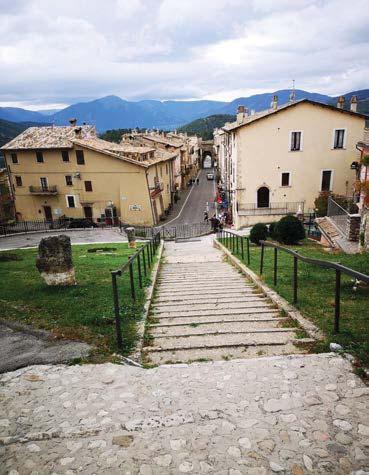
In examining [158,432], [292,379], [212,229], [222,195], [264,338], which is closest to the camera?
[158,432]

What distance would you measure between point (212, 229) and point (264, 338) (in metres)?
27.2

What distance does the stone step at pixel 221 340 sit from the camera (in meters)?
4.93

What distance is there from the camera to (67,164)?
36375 mm

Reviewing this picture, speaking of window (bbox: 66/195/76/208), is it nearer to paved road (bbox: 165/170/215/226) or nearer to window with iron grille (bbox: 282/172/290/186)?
paved road (bbox: 165/170/215/226)

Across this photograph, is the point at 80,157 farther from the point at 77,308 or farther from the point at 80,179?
the point at 77,308

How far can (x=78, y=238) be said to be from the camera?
27.4 meters

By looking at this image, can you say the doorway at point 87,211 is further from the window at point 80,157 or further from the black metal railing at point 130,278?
the black metal railing at point 130,278

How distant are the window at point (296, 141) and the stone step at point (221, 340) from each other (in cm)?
2721

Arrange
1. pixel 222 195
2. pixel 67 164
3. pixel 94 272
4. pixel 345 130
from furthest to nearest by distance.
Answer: pixel 222 195, pixel 67 164, pixel 345 130, pixel 94 272

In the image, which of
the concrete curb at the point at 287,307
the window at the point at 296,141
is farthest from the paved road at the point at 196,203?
the concrete curb at the point at 287,307

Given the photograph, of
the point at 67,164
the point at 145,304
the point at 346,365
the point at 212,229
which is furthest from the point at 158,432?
the point at 67,164

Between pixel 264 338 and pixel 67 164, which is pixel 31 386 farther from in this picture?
pixel 67 164

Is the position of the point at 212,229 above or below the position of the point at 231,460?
below

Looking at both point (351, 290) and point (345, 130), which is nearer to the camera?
point (351, 290)
